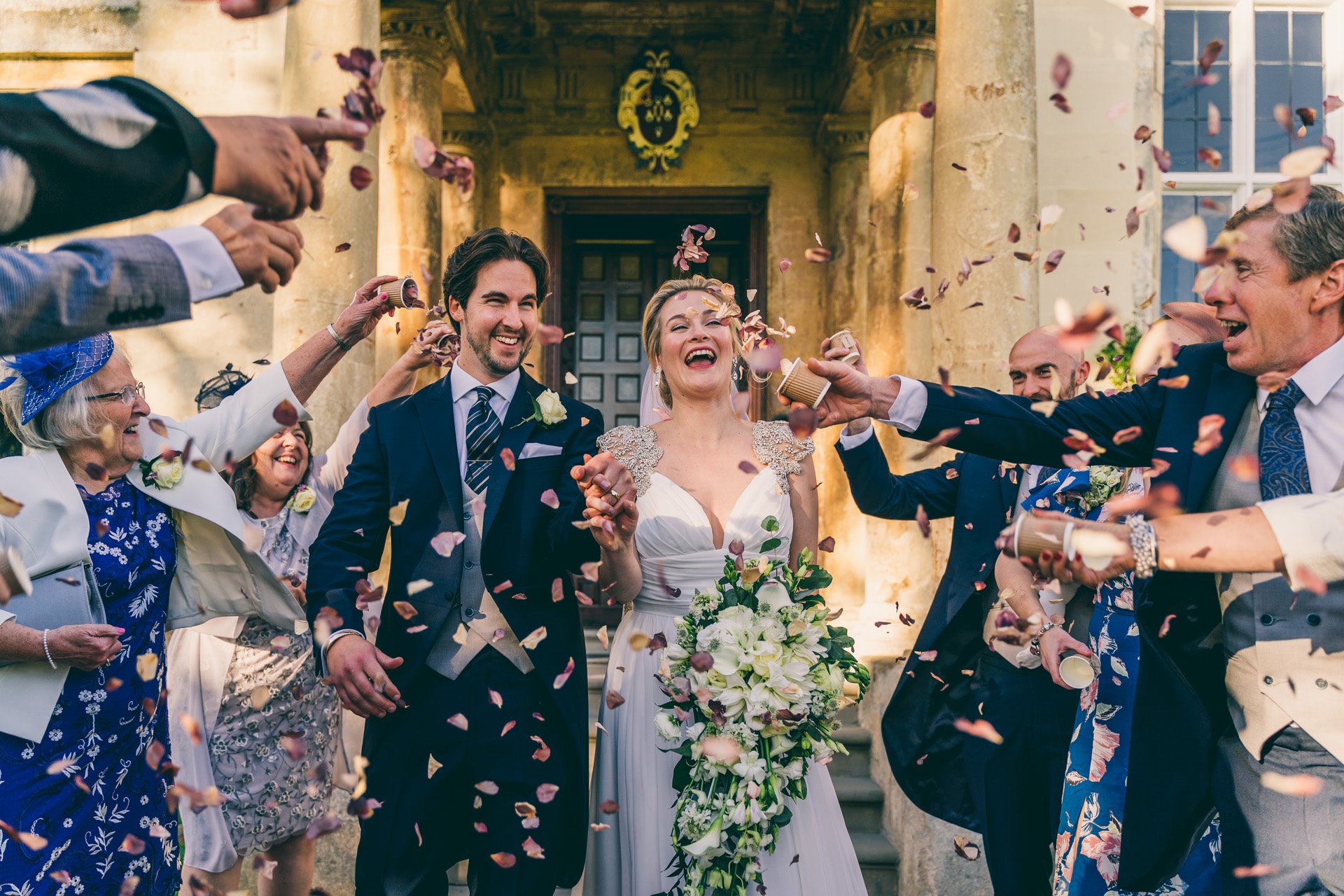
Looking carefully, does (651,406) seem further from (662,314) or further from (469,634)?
(469,634)

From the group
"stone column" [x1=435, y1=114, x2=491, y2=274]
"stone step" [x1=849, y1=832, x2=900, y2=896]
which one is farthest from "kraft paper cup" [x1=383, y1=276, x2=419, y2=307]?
"stone column" [x1=435, y1=114, x2=491, y2=274]

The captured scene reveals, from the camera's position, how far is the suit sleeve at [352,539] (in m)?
A: 3.01

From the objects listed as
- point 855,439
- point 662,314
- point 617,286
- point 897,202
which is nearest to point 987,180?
point 897,202

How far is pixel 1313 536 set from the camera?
2.12 meters

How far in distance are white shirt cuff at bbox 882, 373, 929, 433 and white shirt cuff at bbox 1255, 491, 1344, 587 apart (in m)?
0.97

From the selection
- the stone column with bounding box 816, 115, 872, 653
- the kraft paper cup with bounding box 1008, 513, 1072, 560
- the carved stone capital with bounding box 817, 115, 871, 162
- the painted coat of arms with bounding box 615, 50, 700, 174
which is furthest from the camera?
the painted coat of arms with bounding box 615, 50, 700, 174

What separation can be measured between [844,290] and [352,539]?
276 inches

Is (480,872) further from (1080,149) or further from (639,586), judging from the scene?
(1080,149)

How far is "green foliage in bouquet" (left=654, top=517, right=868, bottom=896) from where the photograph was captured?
2.93m

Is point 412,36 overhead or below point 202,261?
overhead

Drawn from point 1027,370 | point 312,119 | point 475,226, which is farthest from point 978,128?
point 475,226

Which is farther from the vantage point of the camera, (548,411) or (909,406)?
(548,411)

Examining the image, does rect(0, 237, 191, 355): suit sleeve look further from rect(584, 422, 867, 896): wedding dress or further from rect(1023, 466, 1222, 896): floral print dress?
rect(1023, 466, 1222, 896): floral print dress

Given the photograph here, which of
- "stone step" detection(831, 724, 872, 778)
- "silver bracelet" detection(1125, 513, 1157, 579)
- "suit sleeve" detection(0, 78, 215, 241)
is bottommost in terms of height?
"stone step" detection(831, 724, 872, 778)
